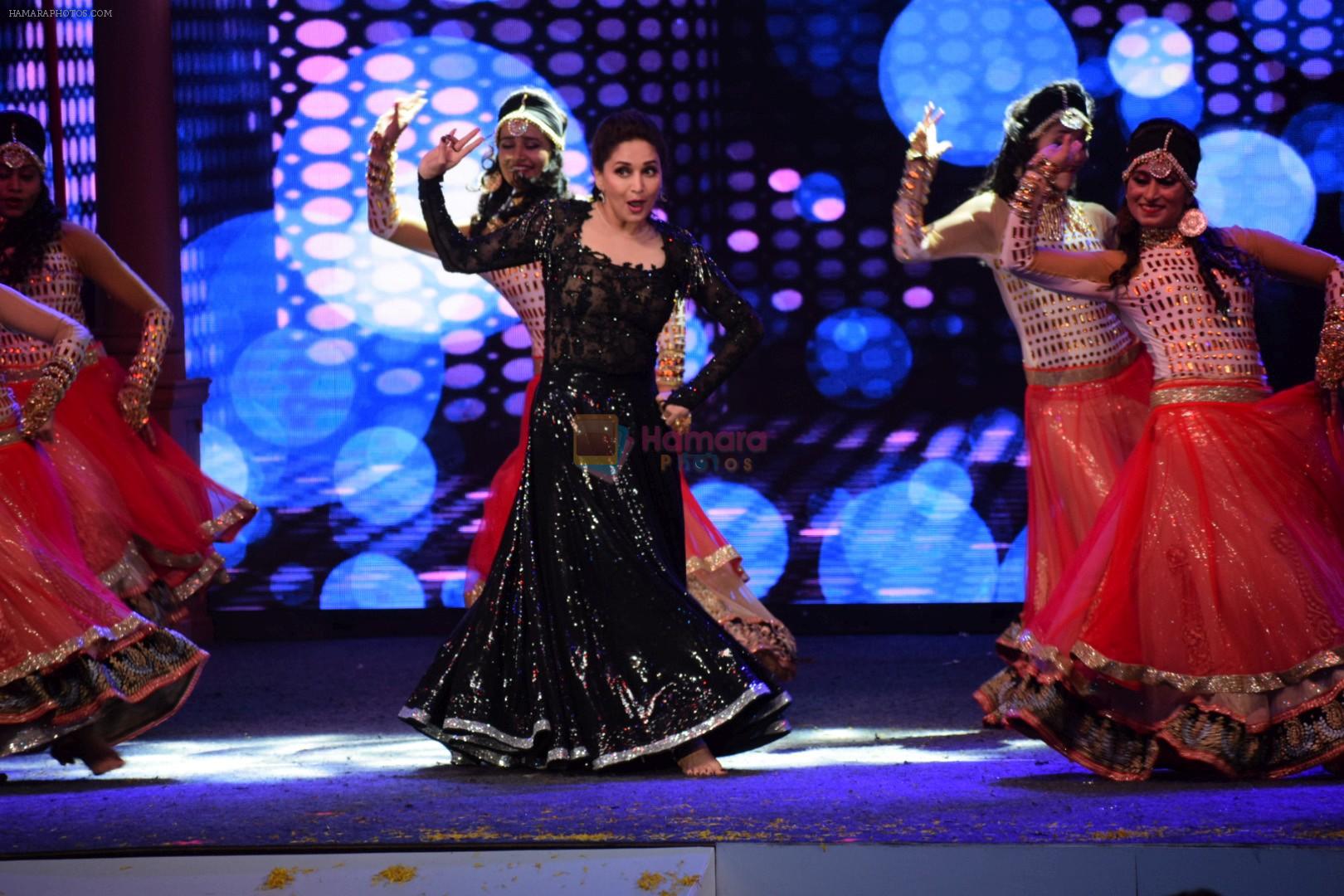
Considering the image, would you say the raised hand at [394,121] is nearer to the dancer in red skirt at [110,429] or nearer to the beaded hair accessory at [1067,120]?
the dancer in red skirt at [110,429]

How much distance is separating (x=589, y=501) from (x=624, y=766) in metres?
0.64

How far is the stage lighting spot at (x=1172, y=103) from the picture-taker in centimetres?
742

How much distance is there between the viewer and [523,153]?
220 inches

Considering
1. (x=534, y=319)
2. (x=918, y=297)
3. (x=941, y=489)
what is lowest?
(x=941, y=489)

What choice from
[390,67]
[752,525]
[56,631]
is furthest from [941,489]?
[56,631]

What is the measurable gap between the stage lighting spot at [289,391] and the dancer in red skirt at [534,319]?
2036 mm

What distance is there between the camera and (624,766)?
4441 millimetres

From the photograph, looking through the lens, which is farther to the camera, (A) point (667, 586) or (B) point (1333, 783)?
(A) point (667, 586)

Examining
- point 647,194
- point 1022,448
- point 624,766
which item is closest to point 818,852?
point 624,766

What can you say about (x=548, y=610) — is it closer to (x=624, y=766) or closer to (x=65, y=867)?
(x=624, y=766)

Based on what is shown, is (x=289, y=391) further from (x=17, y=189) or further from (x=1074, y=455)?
(x=1074, y=455)

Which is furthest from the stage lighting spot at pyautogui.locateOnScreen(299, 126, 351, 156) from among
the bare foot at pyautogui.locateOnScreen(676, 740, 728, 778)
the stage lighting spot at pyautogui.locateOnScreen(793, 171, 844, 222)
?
the bare foot at pyautogui.locateOnScreen(676, 740, 728, 778)

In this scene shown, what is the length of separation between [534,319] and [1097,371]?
5.37 feet

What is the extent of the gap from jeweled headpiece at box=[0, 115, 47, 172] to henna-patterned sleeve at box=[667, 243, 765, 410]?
218cm
